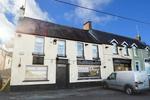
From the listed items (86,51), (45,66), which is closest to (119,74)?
(86,51)

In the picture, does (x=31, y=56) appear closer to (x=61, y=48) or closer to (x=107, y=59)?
(x=61, y=48)

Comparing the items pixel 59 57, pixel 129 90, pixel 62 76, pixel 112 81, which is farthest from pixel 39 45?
pixel 129 90

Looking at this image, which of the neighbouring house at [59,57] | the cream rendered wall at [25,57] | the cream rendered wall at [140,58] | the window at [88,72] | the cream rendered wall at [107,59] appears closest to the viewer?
the cream rendered wall at [25,57]

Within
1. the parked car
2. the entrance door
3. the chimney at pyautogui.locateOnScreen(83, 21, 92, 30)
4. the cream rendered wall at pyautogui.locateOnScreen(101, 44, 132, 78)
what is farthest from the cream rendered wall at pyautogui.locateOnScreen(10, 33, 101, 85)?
the chimney at pyautogui.locateOnScreen(83, 21, 92, 30)

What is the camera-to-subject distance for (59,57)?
1742 cm

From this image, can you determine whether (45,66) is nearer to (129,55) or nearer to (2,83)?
(2,83)

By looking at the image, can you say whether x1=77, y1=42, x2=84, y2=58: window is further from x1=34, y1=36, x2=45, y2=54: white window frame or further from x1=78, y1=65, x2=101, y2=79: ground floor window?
x1=34, y1=36, x2=45, y2=54: white window frame

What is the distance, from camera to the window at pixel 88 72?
18578 mm

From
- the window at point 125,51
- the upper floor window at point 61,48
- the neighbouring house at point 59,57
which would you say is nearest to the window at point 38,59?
the neighbouring house at point 59,57

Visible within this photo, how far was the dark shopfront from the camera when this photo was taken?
2158cm

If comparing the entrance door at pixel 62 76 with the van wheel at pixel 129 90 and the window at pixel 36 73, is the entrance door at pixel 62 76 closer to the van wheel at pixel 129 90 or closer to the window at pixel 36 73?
the window at pixel 36 73

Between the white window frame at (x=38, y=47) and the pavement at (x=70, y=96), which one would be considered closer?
the pavement at (x=70, y=96)

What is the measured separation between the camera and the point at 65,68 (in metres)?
17.6

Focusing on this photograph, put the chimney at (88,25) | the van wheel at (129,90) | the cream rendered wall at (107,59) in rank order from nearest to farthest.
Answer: the van wheel at (129,90) → the cream rendered wall at (107,59) → the chimney at (88,25)
